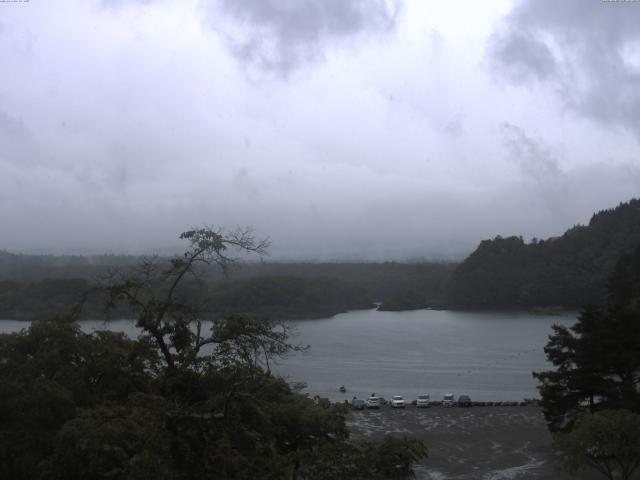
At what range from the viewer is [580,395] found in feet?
35.9

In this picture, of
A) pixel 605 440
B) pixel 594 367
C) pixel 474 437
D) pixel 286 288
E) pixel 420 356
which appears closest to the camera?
pixel 605 440

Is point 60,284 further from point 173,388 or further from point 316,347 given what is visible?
point 173,388

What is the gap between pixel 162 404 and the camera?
3898 mm

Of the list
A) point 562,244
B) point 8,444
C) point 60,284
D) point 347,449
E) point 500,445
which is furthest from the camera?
point 562,244

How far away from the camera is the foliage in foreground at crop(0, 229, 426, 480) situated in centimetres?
352

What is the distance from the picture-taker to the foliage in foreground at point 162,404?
3.52 metres

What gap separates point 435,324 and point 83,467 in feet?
125

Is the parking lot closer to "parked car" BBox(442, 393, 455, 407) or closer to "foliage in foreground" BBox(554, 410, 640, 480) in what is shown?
"parked car" BBox(442, 393, 455, 407)

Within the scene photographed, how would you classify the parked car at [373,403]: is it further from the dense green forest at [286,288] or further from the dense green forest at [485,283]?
the dense green forest at [485,283]

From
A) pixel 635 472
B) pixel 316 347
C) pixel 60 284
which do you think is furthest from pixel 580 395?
pixel 60 284

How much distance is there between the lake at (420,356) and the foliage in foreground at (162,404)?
7.56m

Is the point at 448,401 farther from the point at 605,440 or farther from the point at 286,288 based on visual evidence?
the point at 286,288

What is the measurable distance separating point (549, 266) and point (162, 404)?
48.5m

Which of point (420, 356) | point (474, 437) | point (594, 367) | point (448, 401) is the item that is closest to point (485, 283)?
point (420, 356)
